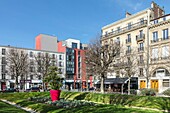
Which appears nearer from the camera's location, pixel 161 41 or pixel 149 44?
pixel 161 41

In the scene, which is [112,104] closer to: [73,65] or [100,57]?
[100,57]

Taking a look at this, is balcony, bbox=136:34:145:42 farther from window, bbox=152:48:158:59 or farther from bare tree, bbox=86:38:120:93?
bare tree, bbox=86:38:120:93

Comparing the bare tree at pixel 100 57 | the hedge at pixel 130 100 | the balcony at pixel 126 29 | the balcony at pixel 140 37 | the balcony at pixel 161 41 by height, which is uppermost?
the balcony at pixel 126 29

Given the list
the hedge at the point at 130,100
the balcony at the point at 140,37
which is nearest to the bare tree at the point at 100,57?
the hedge at the point at 130,100

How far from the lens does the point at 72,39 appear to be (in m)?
92.8

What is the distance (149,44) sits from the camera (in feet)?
139

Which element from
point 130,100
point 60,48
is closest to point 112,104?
point 130,100

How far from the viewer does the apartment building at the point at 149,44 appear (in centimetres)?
3884

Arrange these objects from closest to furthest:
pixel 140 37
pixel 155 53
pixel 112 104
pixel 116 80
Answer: pixel 112 104, pixel 155 53, pixel 140 37, pixel 116 80

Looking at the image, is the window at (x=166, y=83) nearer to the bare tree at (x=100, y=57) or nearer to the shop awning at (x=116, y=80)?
the shop awning at (x=116, y=80)

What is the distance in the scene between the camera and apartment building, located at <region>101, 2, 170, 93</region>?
127 ft

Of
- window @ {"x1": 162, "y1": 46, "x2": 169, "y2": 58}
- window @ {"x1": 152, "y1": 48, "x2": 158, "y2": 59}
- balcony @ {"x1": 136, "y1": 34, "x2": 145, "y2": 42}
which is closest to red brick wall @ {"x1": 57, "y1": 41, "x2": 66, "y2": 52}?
balcony @ {"x1": 136, "y1": 34, "x2": 145, "y2": 42}

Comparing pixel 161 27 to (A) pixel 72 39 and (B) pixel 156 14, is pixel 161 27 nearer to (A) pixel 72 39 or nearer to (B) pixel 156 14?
(B) pixel 156 14

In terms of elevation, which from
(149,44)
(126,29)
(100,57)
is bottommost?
(100,57)
